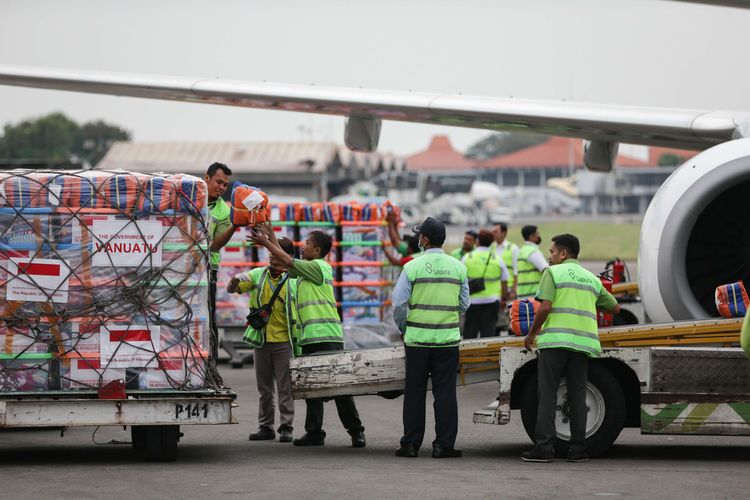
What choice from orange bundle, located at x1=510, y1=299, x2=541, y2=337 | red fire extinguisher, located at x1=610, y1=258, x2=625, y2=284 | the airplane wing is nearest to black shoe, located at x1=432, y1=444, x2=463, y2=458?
orange bundle, located at x1=510, y1=299, x2=541, y2=337

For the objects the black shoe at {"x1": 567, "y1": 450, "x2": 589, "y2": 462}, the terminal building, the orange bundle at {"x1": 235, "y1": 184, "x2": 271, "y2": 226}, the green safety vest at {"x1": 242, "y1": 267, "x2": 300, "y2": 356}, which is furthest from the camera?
the terminal building

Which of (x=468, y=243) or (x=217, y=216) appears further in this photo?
(x=468, y=243)

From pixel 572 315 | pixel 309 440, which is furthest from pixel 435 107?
pixel 572 315

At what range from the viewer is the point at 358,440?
10.9m

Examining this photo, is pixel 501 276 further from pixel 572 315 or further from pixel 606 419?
pixel 572 315

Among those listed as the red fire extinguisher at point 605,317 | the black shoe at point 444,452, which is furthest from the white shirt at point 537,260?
the black shoe at point 444,452

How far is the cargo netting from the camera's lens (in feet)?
31.2

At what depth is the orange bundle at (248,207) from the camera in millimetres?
10273

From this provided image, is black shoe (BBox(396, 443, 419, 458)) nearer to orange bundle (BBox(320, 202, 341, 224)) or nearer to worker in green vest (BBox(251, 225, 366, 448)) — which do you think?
worker in green vest (BBox(251, 225, 366, 448))

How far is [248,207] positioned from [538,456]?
2845 mm

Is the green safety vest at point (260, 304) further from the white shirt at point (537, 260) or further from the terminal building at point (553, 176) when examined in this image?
the terminal building at point (553, 176)

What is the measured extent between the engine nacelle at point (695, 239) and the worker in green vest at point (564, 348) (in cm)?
266

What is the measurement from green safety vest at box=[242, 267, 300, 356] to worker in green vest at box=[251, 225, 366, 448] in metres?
0.18

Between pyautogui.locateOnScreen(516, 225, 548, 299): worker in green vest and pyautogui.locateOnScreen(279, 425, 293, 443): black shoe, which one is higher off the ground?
pyautogui.locateOnScreen(516, 225, 548, 299): worker in green vest
